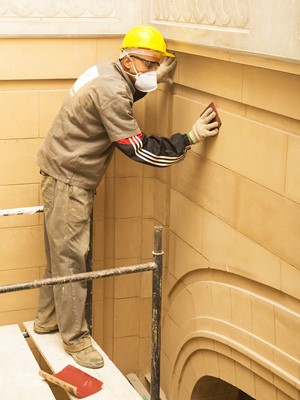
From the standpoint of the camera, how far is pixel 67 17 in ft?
16.1

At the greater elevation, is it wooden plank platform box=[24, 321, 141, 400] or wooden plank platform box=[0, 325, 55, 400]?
wooden plank platform box=[0, 325, 55, 400]

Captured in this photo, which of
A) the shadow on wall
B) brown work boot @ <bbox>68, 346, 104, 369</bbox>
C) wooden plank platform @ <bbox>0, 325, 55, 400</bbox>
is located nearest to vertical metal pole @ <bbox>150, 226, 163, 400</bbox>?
brown work boot @ <bbox>68, 346, 104, 369</bbox>

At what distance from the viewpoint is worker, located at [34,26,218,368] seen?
432 cm

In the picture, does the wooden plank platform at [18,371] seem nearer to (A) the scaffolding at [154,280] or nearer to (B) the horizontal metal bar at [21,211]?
(A) the scaffolding at [154,280]

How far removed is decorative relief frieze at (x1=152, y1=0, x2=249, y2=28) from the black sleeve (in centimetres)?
68

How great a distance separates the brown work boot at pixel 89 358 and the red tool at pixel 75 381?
0.09 m

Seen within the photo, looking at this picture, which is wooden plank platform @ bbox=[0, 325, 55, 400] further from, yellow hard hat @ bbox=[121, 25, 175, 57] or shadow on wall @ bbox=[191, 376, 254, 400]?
yellow hard hat @ bbox=[121, 25, 175, 57]

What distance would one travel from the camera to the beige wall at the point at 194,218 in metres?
3.86

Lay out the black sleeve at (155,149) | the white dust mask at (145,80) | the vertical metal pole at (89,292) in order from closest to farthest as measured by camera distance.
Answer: the black sleeve at (155,149), the white dust mask at (145,80), the vertical metal pole at (89,292)

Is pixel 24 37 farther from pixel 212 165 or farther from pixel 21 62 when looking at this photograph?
pixel 212 165

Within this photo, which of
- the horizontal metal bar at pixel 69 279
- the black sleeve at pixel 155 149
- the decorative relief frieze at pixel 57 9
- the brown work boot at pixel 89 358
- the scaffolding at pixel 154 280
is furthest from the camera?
the decorative relief frieze at pixel 57 9

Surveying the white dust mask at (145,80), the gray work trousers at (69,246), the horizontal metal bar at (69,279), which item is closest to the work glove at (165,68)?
the white dust mask at (145,80)

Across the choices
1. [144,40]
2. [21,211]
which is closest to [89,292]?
[21,211]

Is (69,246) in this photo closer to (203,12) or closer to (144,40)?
(144,40)
